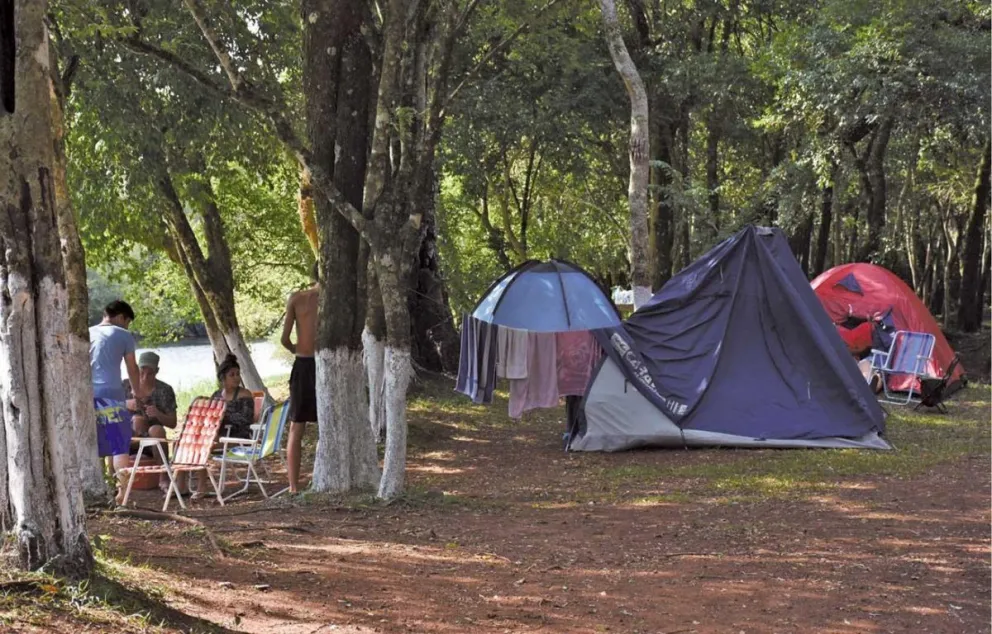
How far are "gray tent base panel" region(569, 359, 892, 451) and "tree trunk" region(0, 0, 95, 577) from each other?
7.39 m

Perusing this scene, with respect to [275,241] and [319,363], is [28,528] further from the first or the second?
[275,241]

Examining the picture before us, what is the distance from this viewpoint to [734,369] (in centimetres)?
1166

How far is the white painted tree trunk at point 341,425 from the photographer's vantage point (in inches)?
317

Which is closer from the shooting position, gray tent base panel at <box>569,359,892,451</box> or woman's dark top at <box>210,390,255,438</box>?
woman's dark top at <box>210,390,255,438</box>

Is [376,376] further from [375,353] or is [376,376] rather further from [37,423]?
[37,423]

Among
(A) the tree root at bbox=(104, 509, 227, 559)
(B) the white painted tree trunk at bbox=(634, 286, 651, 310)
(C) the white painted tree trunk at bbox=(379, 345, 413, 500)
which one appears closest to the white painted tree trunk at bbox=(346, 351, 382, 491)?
(C) the white painted tree trunk at bbox=(379, 345, 413, 500)

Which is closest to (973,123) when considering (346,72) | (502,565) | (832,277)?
(832,277)

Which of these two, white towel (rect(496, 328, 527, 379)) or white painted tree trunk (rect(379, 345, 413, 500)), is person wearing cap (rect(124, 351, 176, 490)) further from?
white towel (rect(496, 328, 527, 379))

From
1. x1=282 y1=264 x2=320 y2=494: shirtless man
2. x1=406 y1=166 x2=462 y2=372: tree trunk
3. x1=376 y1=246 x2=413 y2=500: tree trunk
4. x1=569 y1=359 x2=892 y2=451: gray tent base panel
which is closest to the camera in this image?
x1=376 y1=246 x2=413 y2=500: tree trunk

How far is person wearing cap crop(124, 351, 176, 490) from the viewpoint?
917 cm

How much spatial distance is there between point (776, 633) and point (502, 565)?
1660mm

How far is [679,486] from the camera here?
9.23 metres

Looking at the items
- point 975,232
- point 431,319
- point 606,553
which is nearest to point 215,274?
point 431,319

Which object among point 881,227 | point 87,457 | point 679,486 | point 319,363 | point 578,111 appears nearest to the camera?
point 87,457
